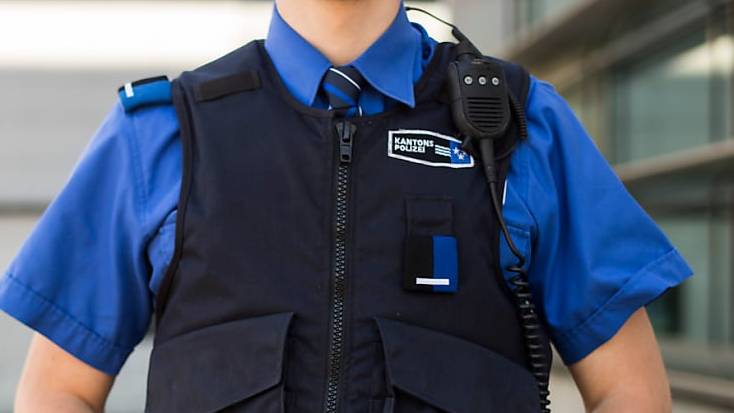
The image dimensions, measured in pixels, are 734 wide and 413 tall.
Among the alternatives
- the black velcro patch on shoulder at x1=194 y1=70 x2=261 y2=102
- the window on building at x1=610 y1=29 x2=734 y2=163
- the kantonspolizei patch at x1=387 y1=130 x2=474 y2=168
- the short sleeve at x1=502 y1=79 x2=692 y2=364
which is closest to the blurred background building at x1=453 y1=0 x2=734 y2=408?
the window on building at x1=610 y1=29 x2=734 y2=163

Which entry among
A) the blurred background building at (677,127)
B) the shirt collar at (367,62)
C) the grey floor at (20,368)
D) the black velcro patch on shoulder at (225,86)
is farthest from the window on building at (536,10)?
the black velcro patch on shoulder at (225,86)

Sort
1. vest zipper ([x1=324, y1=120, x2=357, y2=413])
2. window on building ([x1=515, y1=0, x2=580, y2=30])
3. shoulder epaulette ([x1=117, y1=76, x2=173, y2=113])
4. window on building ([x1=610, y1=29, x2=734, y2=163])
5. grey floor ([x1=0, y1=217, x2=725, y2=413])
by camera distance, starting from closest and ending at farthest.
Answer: vest zipper ([x1=324, y1=120, x2=357, y2=413]), shoulder epaulette ([x1=117, y1=76, x2=173, y2=113]), grey floor ([x1=0, y1=217, x2=725, y2=413]), window on building ([x1=610, y1=29, x2=734, y2=163]), window on building ([x1=515, y1=0, x2=580, y2=30])

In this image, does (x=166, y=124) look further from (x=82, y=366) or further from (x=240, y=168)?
(x=82, y=366)

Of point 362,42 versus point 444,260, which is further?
point 362,42

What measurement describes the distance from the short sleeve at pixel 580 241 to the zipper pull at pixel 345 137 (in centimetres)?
23

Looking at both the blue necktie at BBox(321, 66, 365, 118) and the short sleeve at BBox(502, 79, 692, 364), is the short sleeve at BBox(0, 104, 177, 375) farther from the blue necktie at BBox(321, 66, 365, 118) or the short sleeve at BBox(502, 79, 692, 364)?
the short sleeve at BBox(502, 79, 692, 364)

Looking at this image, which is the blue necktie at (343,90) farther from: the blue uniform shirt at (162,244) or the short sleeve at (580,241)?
the short sleeve at (580,241)

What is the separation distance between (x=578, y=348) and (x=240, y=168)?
0.54 metres

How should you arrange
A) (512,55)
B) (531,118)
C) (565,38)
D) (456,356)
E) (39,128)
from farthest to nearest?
(39,128), (512,55), (565,38), (531,118), (456,356)

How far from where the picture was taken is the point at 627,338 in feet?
5.56

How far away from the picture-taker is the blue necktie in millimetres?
1727

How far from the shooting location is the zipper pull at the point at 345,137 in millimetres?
1660

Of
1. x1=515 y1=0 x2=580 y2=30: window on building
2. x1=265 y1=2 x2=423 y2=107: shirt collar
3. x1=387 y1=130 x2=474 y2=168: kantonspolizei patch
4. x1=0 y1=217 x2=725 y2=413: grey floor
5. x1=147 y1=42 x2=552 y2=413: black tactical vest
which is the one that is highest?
x1=515 y1=0 x2=580 y2=30: window on building

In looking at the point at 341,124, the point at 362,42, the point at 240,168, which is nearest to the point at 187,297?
the point at 240,168
